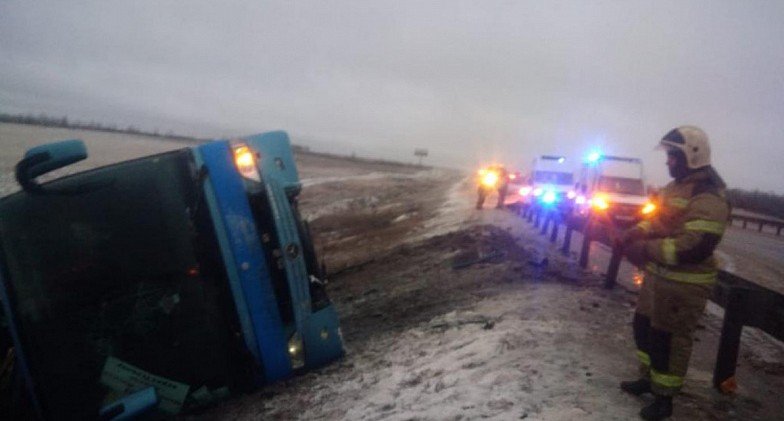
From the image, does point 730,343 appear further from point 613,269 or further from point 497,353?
point 613,269

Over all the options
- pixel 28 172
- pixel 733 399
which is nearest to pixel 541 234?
pixel 733 399

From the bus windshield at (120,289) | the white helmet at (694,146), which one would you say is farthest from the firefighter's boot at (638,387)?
the bus windshield at (120,289)

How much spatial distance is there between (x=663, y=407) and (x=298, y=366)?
2.95 metres

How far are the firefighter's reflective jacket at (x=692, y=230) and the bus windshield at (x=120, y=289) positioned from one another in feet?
11.1

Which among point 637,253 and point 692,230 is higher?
point 692,230

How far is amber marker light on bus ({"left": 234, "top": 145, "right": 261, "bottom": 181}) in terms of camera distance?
4840 mm

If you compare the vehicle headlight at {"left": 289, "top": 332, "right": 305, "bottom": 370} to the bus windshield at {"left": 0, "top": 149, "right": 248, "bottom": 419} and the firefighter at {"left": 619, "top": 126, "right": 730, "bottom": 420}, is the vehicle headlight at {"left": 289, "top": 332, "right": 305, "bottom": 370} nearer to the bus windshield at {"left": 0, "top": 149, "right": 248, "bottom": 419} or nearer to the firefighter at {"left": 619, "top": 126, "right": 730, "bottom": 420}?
the bus windshield at {"left": 0, "top": 149, "right": 248, "bottom": 419}

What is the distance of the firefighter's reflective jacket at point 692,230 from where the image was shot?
11.6ft

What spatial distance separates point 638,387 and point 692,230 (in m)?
1.35

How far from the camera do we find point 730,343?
4523 mm

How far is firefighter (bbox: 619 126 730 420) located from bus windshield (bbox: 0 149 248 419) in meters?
3.29

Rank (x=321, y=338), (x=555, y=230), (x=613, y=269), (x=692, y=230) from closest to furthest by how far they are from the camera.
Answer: (x=692, y=230), (x=321, y=338), (x=613, y=269), (x=555, y=230)

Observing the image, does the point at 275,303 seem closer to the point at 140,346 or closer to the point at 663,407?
the point at 140,346

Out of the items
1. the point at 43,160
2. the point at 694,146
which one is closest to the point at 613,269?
the point at 694,146
